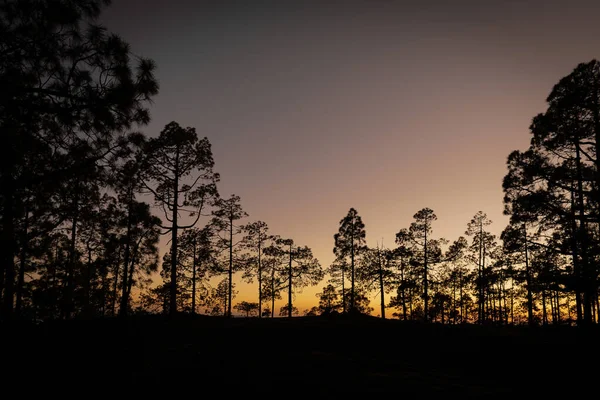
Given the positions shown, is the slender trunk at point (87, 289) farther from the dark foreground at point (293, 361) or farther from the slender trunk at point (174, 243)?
the dark foreground at point (293, 361)

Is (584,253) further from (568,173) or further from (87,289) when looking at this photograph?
(87,289)

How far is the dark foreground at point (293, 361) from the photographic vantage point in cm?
775

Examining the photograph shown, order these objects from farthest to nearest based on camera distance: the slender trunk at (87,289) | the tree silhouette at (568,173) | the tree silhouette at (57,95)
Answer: the slender trunk at (87,289), the tree silhouette at (568,173), the tree silhouette at (57,95)

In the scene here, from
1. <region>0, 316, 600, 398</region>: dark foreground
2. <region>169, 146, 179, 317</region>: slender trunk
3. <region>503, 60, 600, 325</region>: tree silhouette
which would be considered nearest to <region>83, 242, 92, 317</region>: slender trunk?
<region>169, 146, 179, 317</region>: slender trunk

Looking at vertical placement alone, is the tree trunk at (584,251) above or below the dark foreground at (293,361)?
above

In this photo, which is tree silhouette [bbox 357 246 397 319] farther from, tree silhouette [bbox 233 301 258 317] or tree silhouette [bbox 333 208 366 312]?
tree silhouette [bbox 233 301 258 317]

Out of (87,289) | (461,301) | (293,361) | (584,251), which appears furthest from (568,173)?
(461,301)

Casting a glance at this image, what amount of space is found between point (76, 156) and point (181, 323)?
42.4 feet

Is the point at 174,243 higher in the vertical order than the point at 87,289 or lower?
higher

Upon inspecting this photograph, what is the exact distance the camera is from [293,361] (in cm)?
1102

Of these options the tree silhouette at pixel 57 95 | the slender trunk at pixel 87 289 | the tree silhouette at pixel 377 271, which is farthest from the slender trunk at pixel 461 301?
the tree silhouette at pixel 57 95

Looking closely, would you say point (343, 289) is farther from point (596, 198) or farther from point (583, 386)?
point (583, 386)

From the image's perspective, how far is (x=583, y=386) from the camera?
31.2 ft

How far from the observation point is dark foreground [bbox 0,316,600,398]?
7746 millimetres
